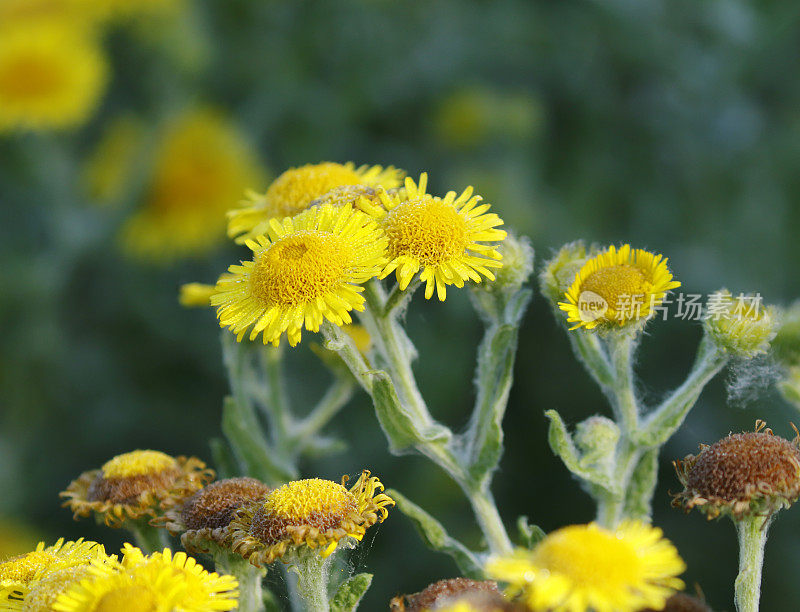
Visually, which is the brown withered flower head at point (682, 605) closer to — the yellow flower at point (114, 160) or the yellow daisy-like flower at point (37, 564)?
the yellow daisy-like flower at point (37, 564)

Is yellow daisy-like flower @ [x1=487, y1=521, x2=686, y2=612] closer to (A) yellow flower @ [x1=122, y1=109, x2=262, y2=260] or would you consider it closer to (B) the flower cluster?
(B) the flower cluster

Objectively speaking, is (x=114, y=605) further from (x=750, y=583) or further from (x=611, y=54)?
(x=611, y=54)

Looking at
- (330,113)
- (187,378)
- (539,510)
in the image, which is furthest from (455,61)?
(539,510)

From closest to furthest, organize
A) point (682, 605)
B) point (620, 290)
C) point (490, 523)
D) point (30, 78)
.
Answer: point (682, 605) < point (620, 290) < point (490, 523) < point (30, 78)

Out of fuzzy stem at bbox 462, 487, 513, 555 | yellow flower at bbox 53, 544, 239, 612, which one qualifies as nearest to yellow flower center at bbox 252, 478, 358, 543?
yellow flower at bbox 53, 544, 239, 612

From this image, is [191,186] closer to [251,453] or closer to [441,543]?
[251,453]

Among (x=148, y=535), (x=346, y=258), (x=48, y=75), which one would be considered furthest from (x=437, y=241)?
(x=48, y=75)
